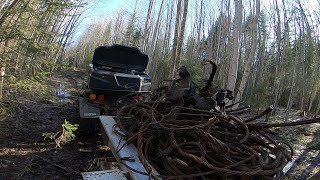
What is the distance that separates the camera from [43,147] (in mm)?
5629

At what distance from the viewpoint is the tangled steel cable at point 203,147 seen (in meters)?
2.04

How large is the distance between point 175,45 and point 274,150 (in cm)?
1029

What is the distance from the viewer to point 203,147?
7.24ft

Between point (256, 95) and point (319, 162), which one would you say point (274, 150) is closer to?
point (319, 162)

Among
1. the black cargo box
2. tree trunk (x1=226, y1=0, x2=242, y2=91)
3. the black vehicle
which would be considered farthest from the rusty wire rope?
tree trunk (x1=226, y1=0, x2=242, y2=91)

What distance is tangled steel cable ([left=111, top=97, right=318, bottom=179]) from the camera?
2037 mm

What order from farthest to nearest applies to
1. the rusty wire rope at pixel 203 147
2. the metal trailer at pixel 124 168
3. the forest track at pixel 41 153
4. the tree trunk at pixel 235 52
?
the tree trunk at pixel 235 52
the forest track at pixel 41 153
the metal trailer at pixel 124 168
the rusty wire rope at pixel 203 147

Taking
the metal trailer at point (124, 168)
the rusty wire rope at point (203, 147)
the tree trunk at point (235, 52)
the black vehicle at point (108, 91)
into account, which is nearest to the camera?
the rusty wire rope at point (203, 147)

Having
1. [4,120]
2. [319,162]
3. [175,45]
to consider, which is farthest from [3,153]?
[175,45]

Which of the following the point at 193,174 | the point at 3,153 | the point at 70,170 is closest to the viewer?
the point at 193,174

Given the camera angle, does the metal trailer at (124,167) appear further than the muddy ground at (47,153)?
No

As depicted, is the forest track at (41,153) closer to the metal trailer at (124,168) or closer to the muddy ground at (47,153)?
the muddy ground at (47,153)

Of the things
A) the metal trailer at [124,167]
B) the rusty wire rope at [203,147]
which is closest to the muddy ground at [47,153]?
the metal trailer at [124,167]

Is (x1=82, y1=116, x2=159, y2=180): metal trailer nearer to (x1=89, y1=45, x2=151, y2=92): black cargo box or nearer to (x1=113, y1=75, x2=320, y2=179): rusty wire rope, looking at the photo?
(x1=113, y1=75, x2=320, y2=179): rusty wire rope
